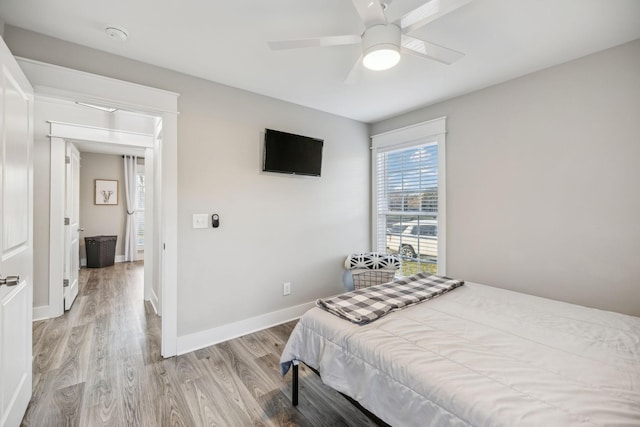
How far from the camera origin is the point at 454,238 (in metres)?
2.96

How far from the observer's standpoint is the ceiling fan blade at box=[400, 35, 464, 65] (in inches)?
59.9

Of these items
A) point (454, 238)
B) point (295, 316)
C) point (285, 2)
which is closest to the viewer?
point (285, 2)

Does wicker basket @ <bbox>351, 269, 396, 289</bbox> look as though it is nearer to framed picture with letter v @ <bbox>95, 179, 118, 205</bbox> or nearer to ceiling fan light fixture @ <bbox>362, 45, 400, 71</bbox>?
ceiling fan light fixture @ <bbox>362, 45, 400, 71</bbox>

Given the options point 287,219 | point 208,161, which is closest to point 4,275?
point 208,161

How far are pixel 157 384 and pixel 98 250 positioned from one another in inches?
192

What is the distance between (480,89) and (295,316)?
303cm

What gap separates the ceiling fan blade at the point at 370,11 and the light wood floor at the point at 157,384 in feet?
7.29

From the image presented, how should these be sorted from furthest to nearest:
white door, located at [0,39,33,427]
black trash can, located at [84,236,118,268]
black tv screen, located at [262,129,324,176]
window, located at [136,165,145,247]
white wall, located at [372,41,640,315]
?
window, located at [136,165,145,247], black trash can, located at [84,236,118,268], black tv screen, located at [262,129,324,176], white wall, located at [372,41,640,315], white door, located at [0,39,33,427]

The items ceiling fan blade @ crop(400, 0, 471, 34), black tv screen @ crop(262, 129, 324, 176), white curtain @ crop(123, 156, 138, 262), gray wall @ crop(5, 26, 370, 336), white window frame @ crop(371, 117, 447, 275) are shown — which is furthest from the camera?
white curtain @ crop(123, 156, 138, 262)

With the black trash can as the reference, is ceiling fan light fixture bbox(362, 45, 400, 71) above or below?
above

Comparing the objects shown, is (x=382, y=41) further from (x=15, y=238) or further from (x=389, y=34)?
(x=15, y=238)

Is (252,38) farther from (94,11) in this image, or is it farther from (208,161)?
(208,161)

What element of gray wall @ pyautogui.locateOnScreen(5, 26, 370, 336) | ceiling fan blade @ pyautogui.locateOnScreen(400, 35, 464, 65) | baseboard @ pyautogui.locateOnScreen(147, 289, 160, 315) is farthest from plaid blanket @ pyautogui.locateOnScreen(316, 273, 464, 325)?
baseboard @ pyautogui.locateOnScreen(147, 289, 160, 315)

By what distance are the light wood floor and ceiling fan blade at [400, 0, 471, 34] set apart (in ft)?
7.22
